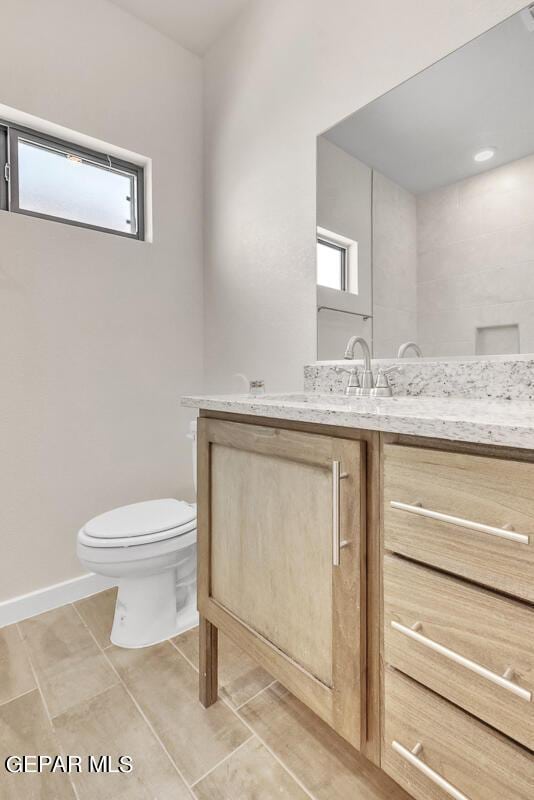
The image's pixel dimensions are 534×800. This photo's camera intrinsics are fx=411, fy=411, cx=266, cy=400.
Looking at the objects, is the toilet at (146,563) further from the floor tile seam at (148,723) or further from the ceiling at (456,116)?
the ceiling at (456,116)

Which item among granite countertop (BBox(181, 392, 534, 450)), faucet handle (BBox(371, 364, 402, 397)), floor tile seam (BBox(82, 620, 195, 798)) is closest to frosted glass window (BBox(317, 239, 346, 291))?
faucet handle (BBox(371, 364, 402, 397))

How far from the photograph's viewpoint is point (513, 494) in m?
0.55

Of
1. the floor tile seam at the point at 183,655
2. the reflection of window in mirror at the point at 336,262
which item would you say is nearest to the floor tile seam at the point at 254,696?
the floor tile seam at the point at 183,655

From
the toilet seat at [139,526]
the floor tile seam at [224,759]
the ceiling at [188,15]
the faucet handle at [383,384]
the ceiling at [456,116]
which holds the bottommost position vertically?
the floor tile seam at [224,759]

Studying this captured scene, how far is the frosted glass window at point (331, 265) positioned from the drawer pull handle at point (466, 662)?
1.12 meters

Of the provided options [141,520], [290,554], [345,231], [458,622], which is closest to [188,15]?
[345,231]

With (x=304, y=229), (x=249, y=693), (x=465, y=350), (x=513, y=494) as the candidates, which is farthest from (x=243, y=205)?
(x=249, y=693)

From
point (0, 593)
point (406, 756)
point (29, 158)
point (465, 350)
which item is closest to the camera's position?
point (406, 756)

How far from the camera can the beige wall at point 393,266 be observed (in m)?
1.29

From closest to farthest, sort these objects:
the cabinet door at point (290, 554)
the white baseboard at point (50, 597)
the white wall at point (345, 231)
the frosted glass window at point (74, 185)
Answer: the cabinet door at point (290, 554) → the white wall at point (345, 231) → the white baseboard at point (50, 597) → the frosted glass window at point (74, 185)

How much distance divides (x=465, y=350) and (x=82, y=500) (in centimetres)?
161

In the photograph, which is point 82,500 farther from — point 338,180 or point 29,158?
point 338,180

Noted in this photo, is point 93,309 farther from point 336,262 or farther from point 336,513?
point 336,513

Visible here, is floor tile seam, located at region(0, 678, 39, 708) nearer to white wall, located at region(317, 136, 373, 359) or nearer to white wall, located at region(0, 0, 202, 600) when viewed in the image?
white wall, located at region(0, 0, 202, 600)
